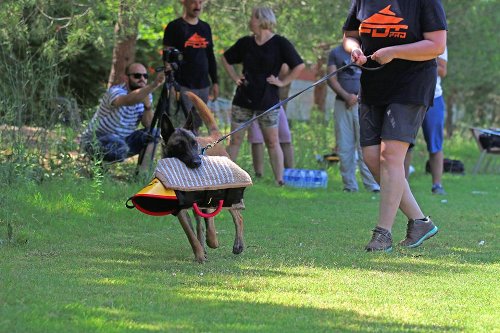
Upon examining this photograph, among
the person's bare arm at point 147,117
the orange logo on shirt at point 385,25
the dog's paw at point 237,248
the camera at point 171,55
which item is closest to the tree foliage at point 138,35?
the person's bare arm at point 147,117

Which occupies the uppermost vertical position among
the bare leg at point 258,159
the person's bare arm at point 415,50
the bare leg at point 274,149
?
the person's bare arm at point 415,50

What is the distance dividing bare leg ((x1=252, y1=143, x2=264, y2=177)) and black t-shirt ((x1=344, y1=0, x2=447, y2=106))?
20.5 ft

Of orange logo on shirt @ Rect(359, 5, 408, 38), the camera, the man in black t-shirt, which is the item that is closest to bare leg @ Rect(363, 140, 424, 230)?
orange logo on shirt @ Rect(359, 5, 408, 38)

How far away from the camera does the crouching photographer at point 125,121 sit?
459 inches

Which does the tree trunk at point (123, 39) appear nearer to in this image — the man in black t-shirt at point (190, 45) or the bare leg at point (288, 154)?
the man in black t-shirt at point (190, 45)

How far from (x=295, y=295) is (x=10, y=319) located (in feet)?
5.32

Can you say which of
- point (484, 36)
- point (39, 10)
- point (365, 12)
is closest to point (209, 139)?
point (365, 12)

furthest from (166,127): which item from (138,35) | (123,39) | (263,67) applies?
(138,35)

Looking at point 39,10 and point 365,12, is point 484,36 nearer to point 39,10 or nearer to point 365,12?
point 39,10

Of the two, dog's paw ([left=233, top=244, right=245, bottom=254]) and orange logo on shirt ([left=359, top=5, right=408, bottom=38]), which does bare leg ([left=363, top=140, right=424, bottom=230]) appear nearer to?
orange logo on shirt ([left=359, top=5, right=408, bottom=38])

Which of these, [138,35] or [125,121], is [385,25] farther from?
[138,35]

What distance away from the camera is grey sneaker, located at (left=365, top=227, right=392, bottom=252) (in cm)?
786

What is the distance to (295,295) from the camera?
5941mm

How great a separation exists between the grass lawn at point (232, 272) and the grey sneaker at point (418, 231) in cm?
12
